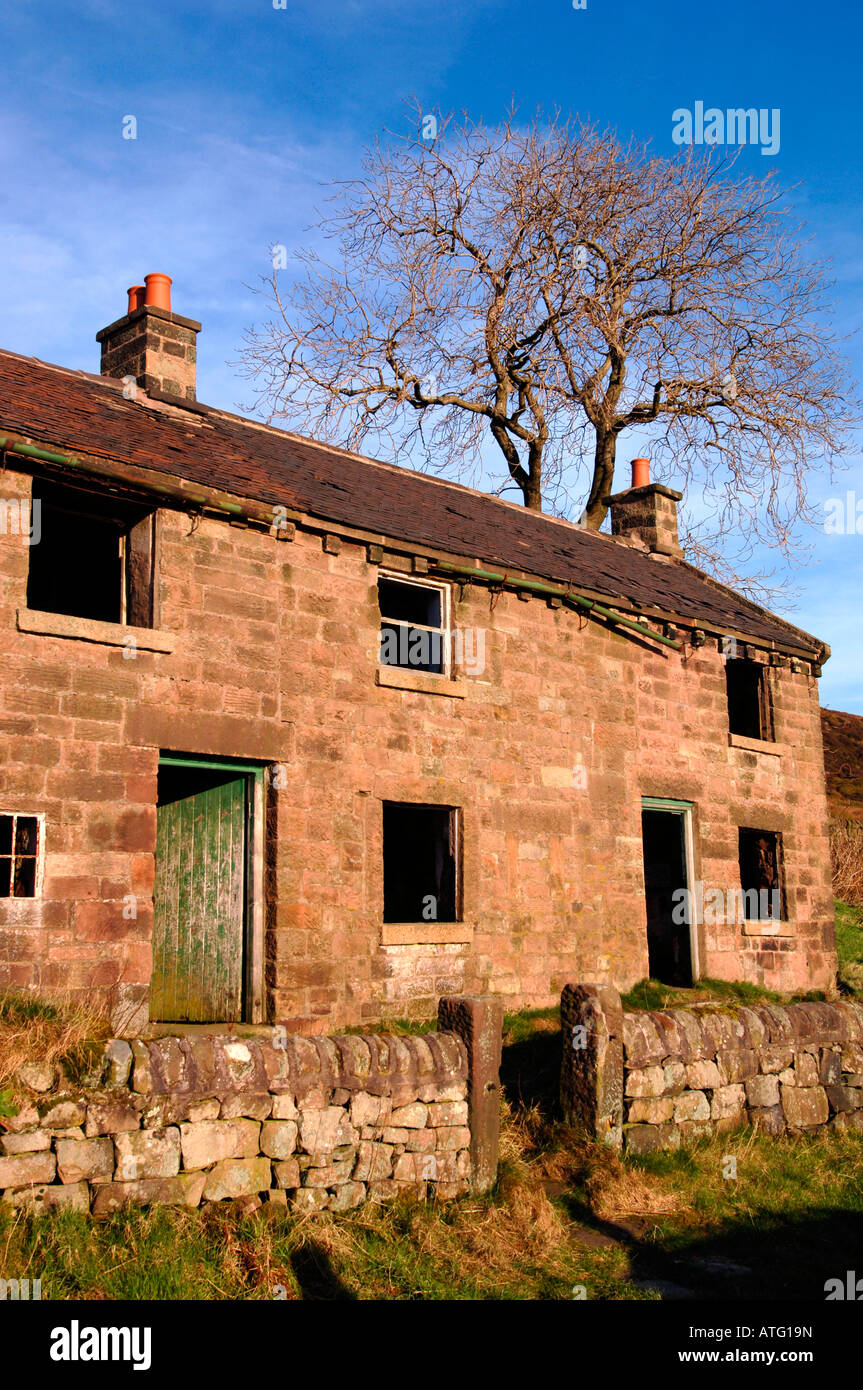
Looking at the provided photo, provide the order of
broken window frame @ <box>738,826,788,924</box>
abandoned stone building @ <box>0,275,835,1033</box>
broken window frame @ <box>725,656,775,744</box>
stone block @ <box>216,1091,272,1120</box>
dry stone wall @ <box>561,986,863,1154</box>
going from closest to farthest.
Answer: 1. stone block @ <box>216,1091,272,1120</box>
2. dry stone wall @ <box>561,986,863,1154</box>
3. abandoned stone building @ <box>0,275,835,1033</box>
4. broken window frame @ <box>738,826,788,924</box>
5. broken window frame @ <box>725,656,775,744</box>

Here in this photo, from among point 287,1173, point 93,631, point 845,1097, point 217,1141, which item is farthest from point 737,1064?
point 93,631

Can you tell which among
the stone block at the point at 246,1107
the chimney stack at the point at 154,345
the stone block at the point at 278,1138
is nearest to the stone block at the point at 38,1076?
the stone block at the point at 246,1107

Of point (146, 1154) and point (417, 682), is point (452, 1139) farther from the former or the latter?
point (417, 682)

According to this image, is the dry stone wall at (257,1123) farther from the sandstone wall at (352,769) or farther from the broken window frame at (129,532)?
the broken window frame at (129,532)

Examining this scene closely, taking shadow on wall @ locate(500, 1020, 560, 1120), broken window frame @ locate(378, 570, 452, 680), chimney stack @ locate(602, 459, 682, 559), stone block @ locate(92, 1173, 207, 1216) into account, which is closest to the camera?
stone block @ locate(92, 1173, 207, 1216)

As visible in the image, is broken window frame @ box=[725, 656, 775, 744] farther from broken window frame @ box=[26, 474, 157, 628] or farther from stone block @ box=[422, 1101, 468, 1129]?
stone block @ box=[422, 1101, 468, 1129]

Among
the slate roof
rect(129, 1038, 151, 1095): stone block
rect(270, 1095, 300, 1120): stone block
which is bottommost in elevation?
rect(270, 1095, 300, 1120): stone block

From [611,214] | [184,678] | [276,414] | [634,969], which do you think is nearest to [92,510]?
[184,678]

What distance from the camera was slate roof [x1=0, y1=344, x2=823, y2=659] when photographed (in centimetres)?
1054

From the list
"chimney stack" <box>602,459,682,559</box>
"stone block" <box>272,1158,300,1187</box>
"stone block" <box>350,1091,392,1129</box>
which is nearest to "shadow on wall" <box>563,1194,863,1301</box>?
"stone block" <box>350,1091,392,1129</box>

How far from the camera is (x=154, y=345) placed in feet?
43.4

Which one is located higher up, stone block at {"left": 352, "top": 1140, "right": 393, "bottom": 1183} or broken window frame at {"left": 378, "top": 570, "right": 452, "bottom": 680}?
broken window frame at {"left": 378, "top": 570, "right": 452, "bottom": 680}

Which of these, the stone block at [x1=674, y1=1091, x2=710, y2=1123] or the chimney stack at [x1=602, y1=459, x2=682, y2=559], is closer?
the stone block at [x1=674, y1=1091, x2=710, y2=1123]

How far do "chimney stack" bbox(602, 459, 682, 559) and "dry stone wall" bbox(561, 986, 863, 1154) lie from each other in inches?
380
